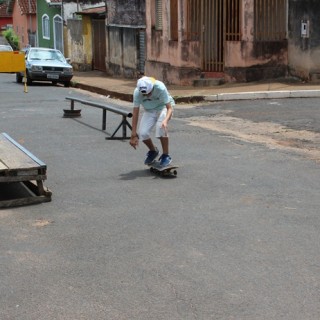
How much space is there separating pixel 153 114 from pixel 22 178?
2.36 m

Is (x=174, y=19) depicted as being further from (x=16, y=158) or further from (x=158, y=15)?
(x=16, y=158)

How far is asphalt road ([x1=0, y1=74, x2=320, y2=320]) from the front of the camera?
4.81m

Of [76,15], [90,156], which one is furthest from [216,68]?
[76,15]

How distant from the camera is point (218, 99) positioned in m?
18.8

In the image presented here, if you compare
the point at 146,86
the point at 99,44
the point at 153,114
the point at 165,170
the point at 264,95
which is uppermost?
the point at 99,44

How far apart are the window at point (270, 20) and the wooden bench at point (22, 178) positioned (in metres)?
13.9

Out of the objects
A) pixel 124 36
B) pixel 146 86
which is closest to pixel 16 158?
pixel 146 86

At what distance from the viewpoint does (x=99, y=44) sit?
3641 cm

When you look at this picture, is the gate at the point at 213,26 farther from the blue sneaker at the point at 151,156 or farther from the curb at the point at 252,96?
the blue sneaker at the point at 151,156

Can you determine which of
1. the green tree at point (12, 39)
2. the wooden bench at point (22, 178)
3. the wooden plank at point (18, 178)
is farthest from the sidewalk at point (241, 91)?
the green tree at point (12, 39)

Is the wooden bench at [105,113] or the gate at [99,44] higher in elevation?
the gate at [99,44]

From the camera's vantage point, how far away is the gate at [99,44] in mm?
35562

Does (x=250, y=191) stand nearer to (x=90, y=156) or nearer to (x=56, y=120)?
(x=90, y=156)

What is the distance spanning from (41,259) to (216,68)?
17075mm
